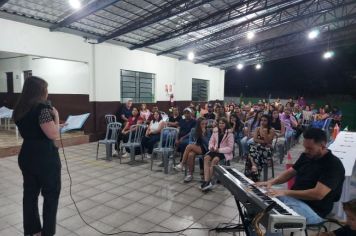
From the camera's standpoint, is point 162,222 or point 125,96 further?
point 125,96

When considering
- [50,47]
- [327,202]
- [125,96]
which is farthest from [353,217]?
[125,96]

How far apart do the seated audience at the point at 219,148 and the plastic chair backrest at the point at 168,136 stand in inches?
38.1

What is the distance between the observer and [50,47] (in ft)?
21.1

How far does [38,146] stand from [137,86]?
756cm

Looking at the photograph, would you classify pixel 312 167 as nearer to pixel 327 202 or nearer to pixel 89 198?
pixel 327 202

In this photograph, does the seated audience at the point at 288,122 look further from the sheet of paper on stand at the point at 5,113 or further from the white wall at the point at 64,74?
the sheet of paper on stand at the point at 5,113

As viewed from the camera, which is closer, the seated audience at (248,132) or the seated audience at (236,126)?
the seated audience at (248,132)

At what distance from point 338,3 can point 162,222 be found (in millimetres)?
8532

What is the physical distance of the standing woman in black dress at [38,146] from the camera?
6.38 feet

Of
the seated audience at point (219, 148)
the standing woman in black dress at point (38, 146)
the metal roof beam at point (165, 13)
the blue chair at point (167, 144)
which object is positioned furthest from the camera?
the metal roof beam at point (165, 13)

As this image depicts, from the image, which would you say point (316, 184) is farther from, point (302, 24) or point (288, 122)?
point (302, 24)

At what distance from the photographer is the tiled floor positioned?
2709 mm

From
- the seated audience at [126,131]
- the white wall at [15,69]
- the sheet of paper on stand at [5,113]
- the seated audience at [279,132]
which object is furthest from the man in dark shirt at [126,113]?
the white wall at [15,69]

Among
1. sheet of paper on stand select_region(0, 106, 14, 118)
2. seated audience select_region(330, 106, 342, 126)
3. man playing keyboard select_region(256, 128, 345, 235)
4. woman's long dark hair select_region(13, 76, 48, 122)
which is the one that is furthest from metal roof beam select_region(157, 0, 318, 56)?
woman's long dark hair select_region(13, 76, 48, 122)
